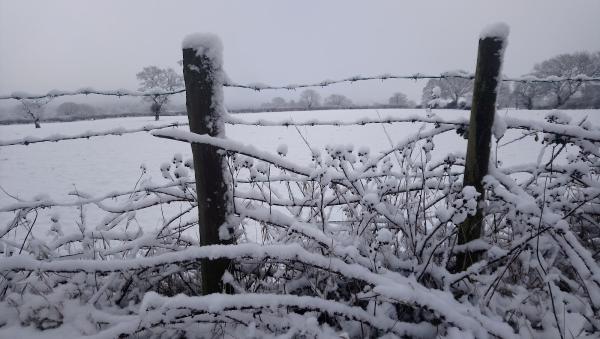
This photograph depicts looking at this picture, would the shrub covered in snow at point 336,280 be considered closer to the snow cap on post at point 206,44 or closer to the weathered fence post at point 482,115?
the weathered fence post at point 482,115

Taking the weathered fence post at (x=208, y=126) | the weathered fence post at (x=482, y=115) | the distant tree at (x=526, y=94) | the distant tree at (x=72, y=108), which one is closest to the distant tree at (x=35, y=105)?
the weathered fence post at (x=208, y=126)

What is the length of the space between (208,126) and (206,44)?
0.41 m

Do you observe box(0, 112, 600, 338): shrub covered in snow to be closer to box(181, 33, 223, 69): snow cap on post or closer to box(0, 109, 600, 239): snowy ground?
box(181, 33, 223, 69): snow cap on post

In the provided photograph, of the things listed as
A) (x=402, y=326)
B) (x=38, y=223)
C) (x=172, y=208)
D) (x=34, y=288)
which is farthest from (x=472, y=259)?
(x=38, y=223)

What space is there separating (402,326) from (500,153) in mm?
9771

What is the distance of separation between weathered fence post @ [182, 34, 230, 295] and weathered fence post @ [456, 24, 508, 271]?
4.53 ft

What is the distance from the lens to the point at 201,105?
1.70 metres

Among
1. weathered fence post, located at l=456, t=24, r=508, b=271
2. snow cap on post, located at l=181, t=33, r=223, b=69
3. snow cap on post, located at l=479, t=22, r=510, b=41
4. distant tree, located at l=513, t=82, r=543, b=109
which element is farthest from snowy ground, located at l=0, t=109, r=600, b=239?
distant tree, located at l=513, t=82, r=543, b=109

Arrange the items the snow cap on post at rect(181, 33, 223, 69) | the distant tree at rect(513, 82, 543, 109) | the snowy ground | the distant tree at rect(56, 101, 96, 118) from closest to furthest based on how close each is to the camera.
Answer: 1. the snow cap on post at rect(181, 33, 223, 69)
2. the snowy ground
3. the distant tree at rect(513, 82, 543, 109)
4. the distant tree at rect(56, 101, 96, 118)

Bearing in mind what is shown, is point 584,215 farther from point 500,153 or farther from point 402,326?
point 500,153

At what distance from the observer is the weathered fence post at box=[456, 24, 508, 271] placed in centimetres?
177

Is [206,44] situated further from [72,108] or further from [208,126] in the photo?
[72,108]

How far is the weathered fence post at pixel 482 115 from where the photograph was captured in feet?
5.81

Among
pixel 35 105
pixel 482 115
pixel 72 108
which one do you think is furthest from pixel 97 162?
pixel 72 108
